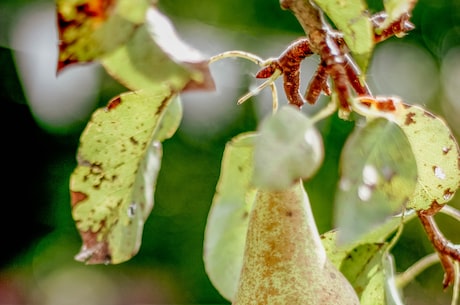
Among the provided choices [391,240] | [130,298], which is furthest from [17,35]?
[391,240]

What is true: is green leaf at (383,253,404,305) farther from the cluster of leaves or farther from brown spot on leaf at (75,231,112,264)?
brown spot on leaf at (75,231,112,264)

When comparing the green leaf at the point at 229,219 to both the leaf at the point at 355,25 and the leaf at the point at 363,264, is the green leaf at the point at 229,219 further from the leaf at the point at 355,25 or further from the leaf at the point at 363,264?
the leaf at the point at 355,25

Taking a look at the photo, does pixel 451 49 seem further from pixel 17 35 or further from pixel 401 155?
pixel 401 155

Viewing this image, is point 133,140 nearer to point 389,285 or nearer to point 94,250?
point 94,250

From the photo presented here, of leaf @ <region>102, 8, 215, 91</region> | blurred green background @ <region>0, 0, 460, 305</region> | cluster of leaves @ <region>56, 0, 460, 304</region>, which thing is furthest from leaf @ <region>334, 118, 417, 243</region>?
blurred green background @ <region>0, 0, 460, 305</region>

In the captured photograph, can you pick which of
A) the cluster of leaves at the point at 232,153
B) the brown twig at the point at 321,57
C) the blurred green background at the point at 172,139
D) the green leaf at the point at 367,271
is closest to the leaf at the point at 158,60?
the cluster of leaves at the point at 232,153

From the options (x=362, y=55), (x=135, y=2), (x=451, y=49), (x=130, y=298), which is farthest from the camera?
(x=130, y=298)

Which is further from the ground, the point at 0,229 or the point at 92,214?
the point at 92,214
